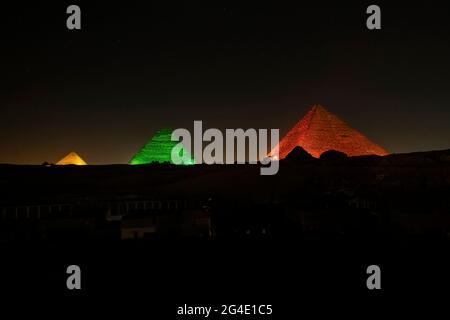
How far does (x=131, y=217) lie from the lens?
991 centimetres

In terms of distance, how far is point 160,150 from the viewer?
41250mm

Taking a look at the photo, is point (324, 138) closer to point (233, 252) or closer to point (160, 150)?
point (160, 150)

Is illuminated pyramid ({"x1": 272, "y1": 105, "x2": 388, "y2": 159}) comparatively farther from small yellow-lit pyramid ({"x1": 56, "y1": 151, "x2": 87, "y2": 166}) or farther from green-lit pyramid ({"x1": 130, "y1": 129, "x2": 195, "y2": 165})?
small yellow-lit pyramid ({"x1": 56, "y1": 151, "x2": 87, "y2": 166})

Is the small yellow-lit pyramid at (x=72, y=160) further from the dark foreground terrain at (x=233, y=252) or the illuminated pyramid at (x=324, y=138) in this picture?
the dark foreground terrain at (x=233, y=252)

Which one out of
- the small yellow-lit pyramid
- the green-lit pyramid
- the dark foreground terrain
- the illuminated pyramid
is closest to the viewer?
the dark foreground terrain

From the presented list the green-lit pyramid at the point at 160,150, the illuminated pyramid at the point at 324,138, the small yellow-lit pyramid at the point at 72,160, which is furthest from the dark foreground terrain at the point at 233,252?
the small yellow-lit pyramid at the point at 72,160

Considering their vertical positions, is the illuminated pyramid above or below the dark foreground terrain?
above

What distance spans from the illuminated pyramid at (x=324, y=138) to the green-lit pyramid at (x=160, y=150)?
10.8 metres

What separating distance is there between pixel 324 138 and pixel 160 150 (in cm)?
1584

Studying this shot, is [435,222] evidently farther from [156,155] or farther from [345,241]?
[156,155]

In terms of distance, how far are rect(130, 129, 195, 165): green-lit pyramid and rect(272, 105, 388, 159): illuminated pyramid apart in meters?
10.8

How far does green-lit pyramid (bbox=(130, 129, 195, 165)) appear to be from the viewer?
41.0 metres

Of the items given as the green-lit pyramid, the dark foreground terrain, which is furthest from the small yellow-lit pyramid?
the dark foreground terrain
